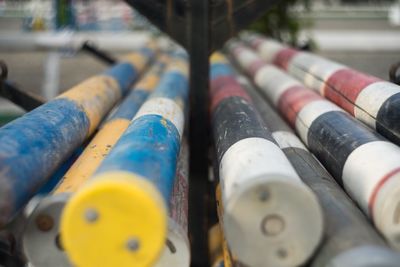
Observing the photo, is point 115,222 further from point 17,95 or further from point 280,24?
point 280,24

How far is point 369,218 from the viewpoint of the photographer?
119cm

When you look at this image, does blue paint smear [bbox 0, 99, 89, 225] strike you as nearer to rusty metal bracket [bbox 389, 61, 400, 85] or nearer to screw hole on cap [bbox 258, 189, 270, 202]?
screw hole on cap [bbox 258, 189, 270, 202]

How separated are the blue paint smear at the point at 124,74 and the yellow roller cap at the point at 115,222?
1.68 metres

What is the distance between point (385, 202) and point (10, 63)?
730 cm

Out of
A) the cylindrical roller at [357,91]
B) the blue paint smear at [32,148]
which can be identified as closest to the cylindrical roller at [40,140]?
the blue paint smear at [32,148]

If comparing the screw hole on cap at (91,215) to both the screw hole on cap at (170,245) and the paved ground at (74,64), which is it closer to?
the screw hole on cap at (170,245)

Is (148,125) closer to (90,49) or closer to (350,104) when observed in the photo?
(350,104)

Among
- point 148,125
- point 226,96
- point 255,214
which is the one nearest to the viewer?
point 255,214

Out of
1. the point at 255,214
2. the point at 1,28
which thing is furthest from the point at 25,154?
the point at 1,28

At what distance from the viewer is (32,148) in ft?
4.04

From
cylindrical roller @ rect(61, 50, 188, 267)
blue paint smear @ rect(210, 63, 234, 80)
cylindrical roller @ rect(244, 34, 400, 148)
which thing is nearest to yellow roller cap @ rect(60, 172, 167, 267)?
cylindrical roller @ rect(61, 50, 188, 267)

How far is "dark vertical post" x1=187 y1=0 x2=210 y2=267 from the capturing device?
2.14 metres

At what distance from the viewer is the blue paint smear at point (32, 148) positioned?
1092mm

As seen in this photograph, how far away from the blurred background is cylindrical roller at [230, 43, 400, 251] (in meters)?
3.40
